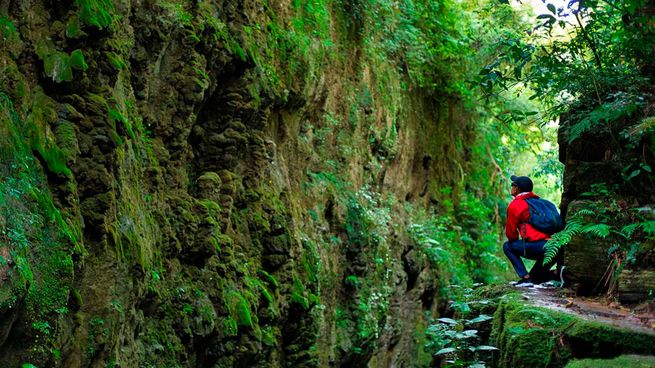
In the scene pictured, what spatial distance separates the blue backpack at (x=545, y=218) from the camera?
9602 mm

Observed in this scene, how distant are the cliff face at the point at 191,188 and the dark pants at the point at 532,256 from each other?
290 cm

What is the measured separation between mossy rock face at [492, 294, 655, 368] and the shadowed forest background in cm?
2

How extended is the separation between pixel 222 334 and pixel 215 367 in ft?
1.22

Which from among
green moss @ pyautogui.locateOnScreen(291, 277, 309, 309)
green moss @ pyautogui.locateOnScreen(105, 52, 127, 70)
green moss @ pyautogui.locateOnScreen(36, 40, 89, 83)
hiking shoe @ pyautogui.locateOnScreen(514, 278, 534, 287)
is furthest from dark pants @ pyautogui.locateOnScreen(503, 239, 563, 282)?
green moss @ pyautogui.locateOnScreen(36, 40, 89, 83)

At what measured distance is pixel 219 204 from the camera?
7.93 metres

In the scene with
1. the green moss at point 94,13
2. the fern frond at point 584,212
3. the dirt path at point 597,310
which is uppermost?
the green moss at point 94,13

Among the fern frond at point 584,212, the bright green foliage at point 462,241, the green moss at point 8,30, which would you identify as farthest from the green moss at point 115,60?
the bright green foliage at point 462,241

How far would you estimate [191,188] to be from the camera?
7.73 meters

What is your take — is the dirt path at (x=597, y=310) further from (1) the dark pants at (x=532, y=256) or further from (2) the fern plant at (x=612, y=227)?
(1) the dark pants at (x=532, y=256)

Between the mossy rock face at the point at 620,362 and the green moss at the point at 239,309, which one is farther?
the green moss at the point at 239,309

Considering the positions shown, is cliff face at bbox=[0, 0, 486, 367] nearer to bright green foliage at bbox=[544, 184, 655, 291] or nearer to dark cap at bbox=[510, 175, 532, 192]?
dark cap at bbox=[510, 175, 532, 192]

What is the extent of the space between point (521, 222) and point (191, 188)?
4.90 m

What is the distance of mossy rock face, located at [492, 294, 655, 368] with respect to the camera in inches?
218

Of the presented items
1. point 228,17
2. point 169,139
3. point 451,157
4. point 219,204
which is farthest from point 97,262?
point 451,157
